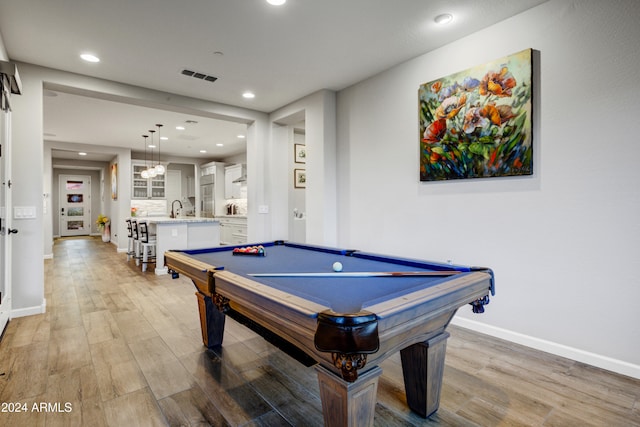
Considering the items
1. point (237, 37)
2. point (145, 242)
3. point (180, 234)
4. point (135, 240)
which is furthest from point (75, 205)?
point (237, 37)

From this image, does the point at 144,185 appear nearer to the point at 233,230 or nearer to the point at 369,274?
the point at 233,230

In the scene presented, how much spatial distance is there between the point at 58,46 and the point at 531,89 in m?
4.09

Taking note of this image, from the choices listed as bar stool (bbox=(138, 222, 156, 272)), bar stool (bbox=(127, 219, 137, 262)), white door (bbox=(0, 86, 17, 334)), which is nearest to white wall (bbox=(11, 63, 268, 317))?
white door (bbox=(0, 86, 17, 334))

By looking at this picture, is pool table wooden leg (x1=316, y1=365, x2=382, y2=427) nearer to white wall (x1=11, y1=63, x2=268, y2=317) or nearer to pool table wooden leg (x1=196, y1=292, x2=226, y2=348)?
pool table wooden leg (x1=196, y1=292, x2=226, y2=348)

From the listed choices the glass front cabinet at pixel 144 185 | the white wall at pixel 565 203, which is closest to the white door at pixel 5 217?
the white wall at pixel 565 203

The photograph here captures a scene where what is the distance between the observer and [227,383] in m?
2.04

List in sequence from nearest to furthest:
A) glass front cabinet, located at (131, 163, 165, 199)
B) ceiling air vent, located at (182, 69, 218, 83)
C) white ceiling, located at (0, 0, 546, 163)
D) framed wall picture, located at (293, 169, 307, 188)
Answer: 1. white ceiling, located at (0, 0, 546, 163)
2. ceiling air vent, located at (182, 69, 218, 83)
3. framed wall picture, located at (293, 169, 307, 188)
4. glass front cabinet, located at (131, 163, 165, 199)

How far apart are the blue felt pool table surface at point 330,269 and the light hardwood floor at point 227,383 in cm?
73

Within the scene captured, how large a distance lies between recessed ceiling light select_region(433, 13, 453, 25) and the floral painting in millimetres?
452

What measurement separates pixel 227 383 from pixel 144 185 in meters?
8.50

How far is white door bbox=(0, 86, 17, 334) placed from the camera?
2.82m

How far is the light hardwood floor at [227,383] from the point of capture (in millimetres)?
1713

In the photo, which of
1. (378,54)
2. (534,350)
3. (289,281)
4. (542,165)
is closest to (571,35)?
(542,165)

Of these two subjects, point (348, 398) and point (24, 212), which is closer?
point (348, 398)
